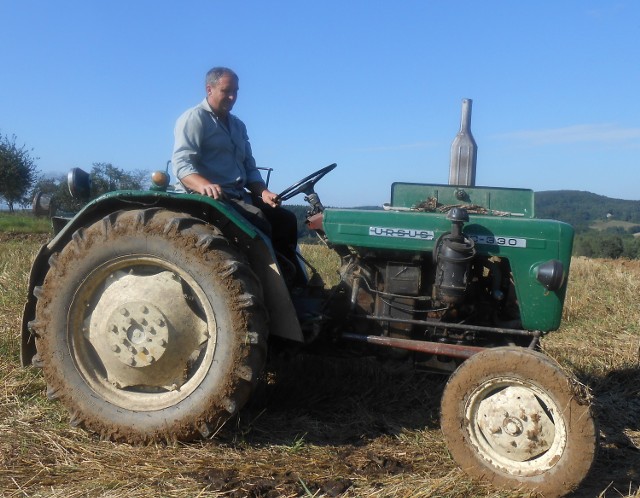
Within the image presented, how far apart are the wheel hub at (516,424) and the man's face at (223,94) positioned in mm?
2379

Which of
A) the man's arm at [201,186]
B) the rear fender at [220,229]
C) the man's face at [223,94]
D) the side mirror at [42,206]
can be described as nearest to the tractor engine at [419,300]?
the rear fender at [220,229]

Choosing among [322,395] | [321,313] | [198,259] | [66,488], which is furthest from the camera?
[322,395]

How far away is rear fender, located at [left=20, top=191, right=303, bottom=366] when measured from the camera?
352 cm

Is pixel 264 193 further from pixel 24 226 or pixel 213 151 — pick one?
pixel 24 226

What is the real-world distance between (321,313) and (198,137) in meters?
1.28

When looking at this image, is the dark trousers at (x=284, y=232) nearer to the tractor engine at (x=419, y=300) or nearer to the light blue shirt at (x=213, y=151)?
the light blue shirt at (x=213, y=151)

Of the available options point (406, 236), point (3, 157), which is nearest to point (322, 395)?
point (406, 236)

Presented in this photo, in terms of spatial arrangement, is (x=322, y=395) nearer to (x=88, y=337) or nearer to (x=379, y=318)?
(x=379, y=318)

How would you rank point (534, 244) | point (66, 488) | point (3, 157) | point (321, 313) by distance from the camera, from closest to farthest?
point (66, 488)
point (534, 244)
point (321, 313)
point (3, 157)

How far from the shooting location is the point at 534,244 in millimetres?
3555

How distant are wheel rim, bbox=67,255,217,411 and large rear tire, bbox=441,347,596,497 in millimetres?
1252

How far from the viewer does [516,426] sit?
301 centimetres

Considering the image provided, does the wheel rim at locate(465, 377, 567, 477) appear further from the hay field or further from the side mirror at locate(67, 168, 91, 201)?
the side mirror at locate(67, 168, 91, 201)

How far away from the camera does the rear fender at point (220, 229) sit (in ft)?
11.5
